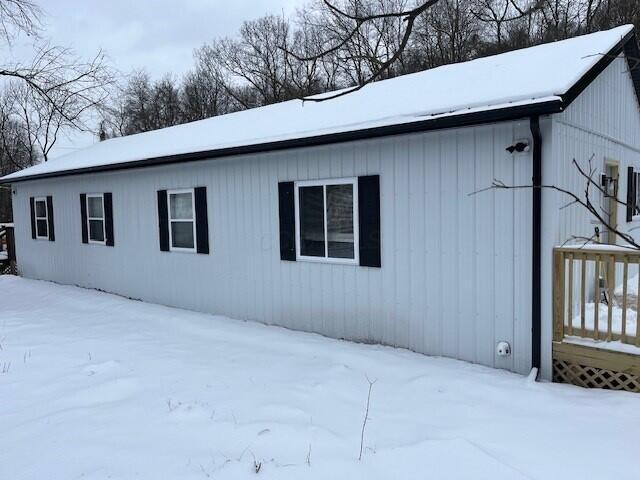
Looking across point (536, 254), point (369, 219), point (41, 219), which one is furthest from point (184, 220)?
point (41, 219)

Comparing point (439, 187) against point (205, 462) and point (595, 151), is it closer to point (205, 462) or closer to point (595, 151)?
point (595, 151)

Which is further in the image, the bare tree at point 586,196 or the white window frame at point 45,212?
the white window frame at point 45,212

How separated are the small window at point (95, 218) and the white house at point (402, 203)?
3.08 feet

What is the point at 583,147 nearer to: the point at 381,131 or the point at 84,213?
the point at 381,131

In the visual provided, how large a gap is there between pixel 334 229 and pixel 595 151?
3.24m

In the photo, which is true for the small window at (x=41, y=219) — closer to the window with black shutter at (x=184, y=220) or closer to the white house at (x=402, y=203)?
the white house at (x=402, y=203)

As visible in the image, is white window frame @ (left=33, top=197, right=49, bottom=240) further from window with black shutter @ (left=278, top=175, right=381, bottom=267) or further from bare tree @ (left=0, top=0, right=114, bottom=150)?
window with black shutter @ (left=278, top=175, right=381, bottom=267)

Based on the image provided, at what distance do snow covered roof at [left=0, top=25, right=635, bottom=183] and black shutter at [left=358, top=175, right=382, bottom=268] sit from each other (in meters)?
0.55

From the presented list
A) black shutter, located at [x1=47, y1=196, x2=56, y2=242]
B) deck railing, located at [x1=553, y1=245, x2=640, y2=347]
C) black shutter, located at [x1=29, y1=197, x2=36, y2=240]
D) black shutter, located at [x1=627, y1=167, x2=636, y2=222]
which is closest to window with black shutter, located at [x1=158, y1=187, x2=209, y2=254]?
black shutter, located at [x1=47, y1=196, x2=56, y2=242]

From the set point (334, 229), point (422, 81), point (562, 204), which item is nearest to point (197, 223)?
point (334, 229)

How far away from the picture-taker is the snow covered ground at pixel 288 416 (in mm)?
3008

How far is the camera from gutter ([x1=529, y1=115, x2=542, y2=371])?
14.2ft

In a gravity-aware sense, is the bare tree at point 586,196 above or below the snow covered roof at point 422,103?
below

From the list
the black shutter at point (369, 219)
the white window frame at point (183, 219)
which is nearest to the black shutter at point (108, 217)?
the white window frame at point (183, 219)
